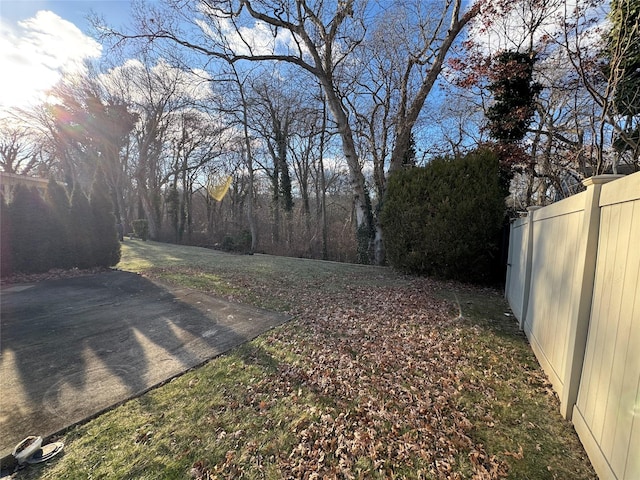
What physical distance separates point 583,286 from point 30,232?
376 inches

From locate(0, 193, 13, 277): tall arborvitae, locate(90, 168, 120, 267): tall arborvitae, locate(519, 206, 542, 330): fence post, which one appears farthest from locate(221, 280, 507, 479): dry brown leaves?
locate(0, 193, 13, 277): tall arborvitae

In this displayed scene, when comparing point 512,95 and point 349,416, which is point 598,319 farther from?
point 512,95

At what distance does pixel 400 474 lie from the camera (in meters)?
1.63

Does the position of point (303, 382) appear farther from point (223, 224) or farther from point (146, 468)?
point (223, 224)

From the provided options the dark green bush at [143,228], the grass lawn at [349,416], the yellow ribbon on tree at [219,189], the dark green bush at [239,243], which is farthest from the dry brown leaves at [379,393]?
the dark green bush at [143,228]

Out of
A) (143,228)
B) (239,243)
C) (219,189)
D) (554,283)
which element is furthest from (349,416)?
(219,189)

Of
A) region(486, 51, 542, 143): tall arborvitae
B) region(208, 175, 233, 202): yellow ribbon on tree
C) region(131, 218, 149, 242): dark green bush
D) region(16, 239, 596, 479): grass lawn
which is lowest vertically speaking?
region(16, 239, 596, 479): grass lawn

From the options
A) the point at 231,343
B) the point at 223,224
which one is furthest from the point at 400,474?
the point at 223,224

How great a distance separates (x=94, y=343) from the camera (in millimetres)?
3201

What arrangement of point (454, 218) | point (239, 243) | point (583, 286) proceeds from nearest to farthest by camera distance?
point (583, 286) < point (454, 218) < point (239, 243)

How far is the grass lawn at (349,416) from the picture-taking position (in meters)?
1.67

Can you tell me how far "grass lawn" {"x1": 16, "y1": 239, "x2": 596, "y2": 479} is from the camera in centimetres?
167

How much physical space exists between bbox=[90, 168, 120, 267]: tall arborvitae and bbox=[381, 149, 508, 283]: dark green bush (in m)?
7.70

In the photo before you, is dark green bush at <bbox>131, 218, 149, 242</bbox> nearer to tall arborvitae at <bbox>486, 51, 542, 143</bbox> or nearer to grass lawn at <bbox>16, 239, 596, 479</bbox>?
grass lawn at <bbox>16, 239, 596, 479</bbox>
